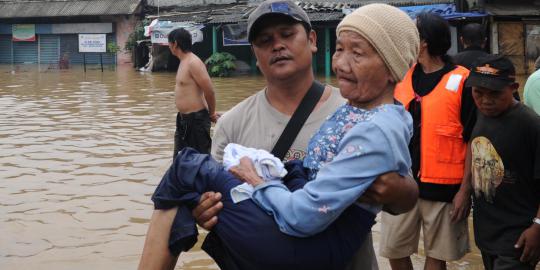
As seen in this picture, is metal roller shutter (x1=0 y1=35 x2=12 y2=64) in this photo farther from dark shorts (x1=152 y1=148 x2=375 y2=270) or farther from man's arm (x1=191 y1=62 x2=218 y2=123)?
dark shorts (x1=152 y1=148 x2=375 y2=270)

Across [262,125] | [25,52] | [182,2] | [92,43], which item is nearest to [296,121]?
[262,125]

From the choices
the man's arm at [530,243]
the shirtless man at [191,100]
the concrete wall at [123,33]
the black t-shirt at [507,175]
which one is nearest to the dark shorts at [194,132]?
the shirtless man at [191,100]

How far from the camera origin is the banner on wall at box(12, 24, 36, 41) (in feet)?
119

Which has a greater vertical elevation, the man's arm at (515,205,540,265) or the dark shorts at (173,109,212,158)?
the dark shorts at (173,109,212,158)

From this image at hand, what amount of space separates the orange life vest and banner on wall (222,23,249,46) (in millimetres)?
22303

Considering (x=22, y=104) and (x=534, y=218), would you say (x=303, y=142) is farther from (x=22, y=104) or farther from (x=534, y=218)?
(x=22, y=104)

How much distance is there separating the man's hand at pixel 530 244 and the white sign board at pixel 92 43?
32.2 metres

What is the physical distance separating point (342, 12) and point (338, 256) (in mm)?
22099

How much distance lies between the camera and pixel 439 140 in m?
3.43

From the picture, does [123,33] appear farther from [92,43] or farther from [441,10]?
[441,10]

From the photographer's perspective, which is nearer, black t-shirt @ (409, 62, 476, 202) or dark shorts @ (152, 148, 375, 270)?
dark shorts @ (152, 148, 375, 270)

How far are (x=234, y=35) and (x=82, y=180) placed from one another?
19.0 m

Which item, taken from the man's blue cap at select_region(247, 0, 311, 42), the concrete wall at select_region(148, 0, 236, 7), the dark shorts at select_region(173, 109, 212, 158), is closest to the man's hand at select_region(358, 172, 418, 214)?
the man's blue cap at select_region(247, 0, 311, 42)

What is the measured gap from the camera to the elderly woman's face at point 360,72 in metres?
1.97
